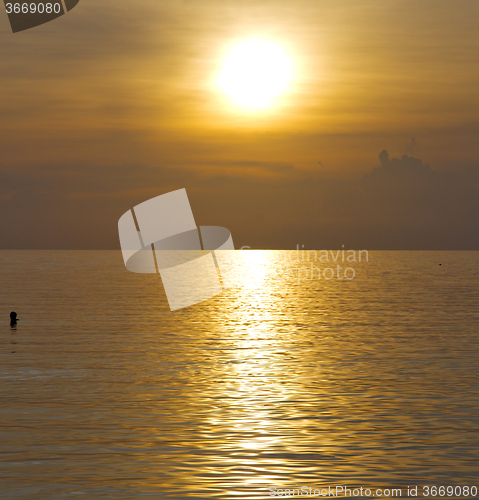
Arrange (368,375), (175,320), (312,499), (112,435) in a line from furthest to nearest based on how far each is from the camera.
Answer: (175,320)
(368,375)
(112,435)
(312,499)

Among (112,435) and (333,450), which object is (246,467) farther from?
(112,435)

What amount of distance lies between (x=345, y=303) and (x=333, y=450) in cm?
5848

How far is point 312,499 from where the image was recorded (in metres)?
16.1

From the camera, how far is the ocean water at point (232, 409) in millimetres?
17562

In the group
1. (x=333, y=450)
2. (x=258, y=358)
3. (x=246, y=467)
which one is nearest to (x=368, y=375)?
(x=258, y=358)

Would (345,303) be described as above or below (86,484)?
below

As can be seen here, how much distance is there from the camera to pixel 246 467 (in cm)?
1817

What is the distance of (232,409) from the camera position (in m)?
24.6

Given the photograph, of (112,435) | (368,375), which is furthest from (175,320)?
(112,435)

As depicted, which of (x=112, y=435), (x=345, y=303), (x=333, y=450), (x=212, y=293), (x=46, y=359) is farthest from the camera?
(x=212, y=293)

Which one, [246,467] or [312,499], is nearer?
[312,499]

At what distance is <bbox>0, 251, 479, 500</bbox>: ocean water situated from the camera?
17.6m

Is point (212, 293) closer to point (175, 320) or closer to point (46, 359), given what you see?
point (175, 320)

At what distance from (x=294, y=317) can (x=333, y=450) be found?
40553mm
